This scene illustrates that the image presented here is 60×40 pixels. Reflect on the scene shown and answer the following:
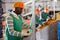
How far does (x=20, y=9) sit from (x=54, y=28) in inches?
24.9

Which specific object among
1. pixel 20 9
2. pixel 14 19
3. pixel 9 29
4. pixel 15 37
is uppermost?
pixel 20 9

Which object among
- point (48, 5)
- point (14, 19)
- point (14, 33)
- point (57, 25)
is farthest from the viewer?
A: point (48, 5)

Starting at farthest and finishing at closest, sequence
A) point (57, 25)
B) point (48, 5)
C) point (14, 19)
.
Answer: point (48, 5) → point (14, 19) → point (57, 25)

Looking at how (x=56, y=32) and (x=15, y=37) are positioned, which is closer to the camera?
(x=56, y=32)

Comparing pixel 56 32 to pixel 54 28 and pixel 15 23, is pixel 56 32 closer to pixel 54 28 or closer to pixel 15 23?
pixel 54 28

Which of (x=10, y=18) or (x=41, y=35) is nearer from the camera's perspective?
(x=41, y=35)

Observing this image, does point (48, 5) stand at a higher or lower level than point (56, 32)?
higher

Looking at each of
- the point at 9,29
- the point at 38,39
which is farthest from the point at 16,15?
the point at 38,39

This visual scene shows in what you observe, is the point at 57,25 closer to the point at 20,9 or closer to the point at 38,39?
the point at 38,39

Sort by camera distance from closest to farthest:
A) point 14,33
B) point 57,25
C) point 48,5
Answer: point 57,25
point 14,33
point 48,5

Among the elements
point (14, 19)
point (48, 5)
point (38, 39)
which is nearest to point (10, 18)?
point (14, 19)

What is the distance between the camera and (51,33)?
1.81 metres

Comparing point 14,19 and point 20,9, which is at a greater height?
point 20,9

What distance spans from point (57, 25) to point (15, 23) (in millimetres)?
676
